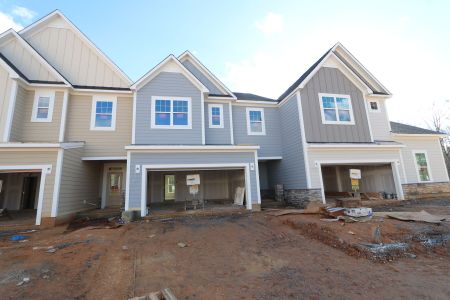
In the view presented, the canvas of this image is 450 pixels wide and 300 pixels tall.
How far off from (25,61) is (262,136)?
13.4 m

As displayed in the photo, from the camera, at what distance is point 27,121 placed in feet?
35.9

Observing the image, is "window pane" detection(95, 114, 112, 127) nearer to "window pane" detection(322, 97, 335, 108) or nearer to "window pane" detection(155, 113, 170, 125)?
"window pane" detection(155, 113, 170, 125)

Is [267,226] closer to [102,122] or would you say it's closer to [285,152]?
[285,152]

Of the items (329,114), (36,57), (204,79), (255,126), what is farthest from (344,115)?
(36,57)

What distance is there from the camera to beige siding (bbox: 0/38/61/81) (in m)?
11.4

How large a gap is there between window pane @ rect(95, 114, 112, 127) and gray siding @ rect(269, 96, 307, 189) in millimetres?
Answer: 10215

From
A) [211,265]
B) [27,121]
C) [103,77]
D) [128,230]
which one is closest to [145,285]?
[211,265]

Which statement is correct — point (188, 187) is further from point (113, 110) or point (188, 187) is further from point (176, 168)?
point (113, 110)

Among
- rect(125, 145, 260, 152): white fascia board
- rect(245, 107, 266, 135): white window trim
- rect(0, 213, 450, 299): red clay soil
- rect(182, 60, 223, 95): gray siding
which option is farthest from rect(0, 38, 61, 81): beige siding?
rect(245, 107, 266, 135): white window trim

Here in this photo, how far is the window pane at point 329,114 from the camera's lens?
12984mm

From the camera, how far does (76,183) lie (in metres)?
10.6

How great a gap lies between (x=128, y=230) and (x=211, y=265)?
4.15m

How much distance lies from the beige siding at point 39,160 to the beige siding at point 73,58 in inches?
198

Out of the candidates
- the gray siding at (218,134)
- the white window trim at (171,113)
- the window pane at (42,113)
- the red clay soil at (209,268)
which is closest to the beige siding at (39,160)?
the red clay soil at (209,268)
